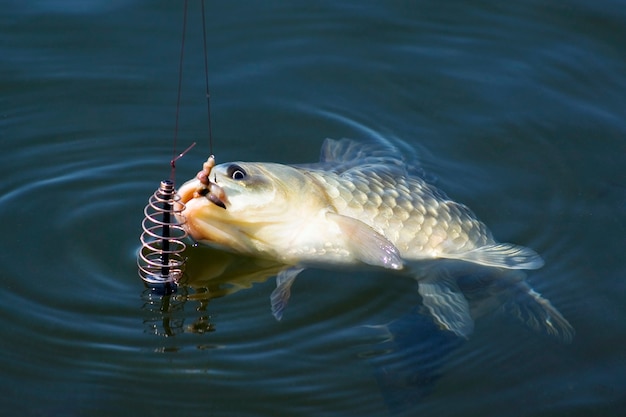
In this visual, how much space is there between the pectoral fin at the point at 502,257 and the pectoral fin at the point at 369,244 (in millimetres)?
378

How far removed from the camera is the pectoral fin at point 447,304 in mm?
5047

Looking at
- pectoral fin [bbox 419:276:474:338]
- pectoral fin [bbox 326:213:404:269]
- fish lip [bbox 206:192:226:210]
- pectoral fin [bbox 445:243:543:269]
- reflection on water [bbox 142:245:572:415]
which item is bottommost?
reflection on water [bbox 142:245:572:415]

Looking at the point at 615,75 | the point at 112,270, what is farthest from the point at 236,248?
the point at 615,75

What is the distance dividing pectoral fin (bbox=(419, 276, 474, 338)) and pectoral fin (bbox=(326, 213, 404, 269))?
22cm

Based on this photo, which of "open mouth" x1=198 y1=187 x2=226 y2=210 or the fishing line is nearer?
the fishing line

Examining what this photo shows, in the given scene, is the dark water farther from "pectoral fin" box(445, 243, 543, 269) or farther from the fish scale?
the fish scale

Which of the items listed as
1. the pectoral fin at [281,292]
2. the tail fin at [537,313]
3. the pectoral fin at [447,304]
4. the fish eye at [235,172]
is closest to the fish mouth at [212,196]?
the fish eye at [235,172]

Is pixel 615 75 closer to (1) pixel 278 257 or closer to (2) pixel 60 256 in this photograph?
(1) pixel 278 257

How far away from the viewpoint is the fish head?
4.99 m

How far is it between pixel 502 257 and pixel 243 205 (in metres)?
1.35

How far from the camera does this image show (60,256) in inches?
213

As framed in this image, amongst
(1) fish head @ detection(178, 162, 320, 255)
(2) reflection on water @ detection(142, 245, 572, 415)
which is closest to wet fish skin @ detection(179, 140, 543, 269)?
(1) fish head @ detection(178, 162, 320, 255)

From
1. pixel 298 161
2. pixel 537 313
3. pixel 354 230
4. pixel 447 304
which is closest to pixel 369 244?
pixel 354 230

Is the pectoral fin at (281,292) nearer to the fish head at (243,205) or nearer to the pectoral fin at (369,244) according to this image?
the fish head at (243,205)
